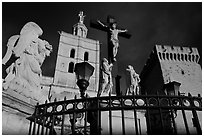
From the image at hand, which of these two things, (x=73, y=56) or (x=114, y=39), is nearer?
(x=114, y=39)

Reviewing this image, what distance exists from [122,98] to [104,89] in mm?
4334

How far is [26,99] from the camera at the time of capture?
3.55 m

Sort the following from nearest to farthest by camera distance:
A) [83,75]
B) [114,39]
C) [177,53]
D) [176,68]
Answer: [83,75] < [114,39] < [176,68] < [177,53]

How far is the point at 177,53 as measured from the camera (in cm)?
2586

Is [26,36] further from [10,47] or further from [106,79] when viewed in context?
[106,79]

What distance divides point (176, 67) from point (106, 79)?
66.2 feet

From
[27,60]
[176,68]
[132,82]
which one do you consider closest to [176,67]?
[176,68]

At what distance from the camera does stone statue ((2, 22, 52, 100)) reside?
375 cm

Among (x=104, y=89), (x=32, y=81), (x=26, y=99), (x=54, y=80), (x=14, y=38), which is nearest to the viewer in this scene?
(x=26, y=99)

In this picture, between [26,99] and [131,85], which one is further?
[131,85]

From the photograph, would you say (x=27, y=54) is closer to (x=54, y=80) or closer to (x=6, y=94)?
(x=6, y=94)

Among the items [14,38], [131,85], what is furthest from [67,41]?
[14,38]

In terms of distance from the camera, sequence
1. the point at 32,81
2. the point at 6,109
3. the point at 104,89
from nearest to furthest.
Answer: the point at 6,109 < the point at 32,81 < the point at 104,89

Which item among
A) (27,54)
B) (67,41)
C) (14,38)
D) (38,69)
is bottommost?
(38,69)
